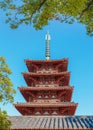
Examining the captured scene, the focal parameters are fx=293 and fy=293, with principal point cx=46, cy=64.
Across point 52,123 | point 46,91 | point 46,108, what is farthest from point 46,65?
point 52,123

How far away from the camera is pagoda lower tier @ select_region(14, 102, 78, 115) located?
29.2m

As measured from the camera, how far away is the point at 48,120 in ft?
75.2

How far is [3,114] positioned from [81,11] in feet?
23.6

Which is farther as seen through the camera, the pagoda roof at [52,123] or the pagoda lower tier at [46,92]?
the pagoda lower tier at [46,92]

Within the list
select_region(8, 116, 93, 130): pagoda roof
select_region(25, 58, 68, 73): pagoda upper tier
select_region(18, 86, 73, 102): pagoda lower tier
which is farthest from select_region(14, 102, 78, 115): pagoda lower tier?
select_region(8, 116, 93, 130): pagoda roof

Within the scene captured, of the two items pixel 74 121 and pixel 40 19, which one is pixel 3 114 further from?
pixel 74 121

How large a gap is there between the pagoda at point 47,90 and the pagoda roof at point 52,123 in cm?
570

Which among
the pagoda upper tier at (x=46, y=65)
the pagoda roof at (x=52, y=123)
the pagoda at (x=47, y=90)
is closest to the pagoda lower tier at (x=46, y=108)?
the pagoda at (x=47, y=90)

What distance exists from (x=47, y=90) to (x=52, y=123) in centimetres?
994

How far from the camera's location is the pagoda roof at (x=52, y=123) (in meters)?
19.9

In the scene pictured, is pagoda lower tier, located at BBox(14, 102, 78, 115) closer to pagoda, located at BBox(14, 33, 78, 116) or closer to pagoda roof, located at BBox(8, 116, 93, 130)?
pagoda, located at BBox(14, 33, 78, 116)

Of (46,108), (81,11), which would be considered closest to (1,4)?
(81,11)

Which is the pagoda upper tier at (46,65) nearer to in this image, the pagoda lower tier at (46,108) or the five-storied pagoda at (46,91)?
the five-storied pagoda at (46,91)

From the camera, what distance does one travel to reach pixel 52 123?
2142 centimetres
